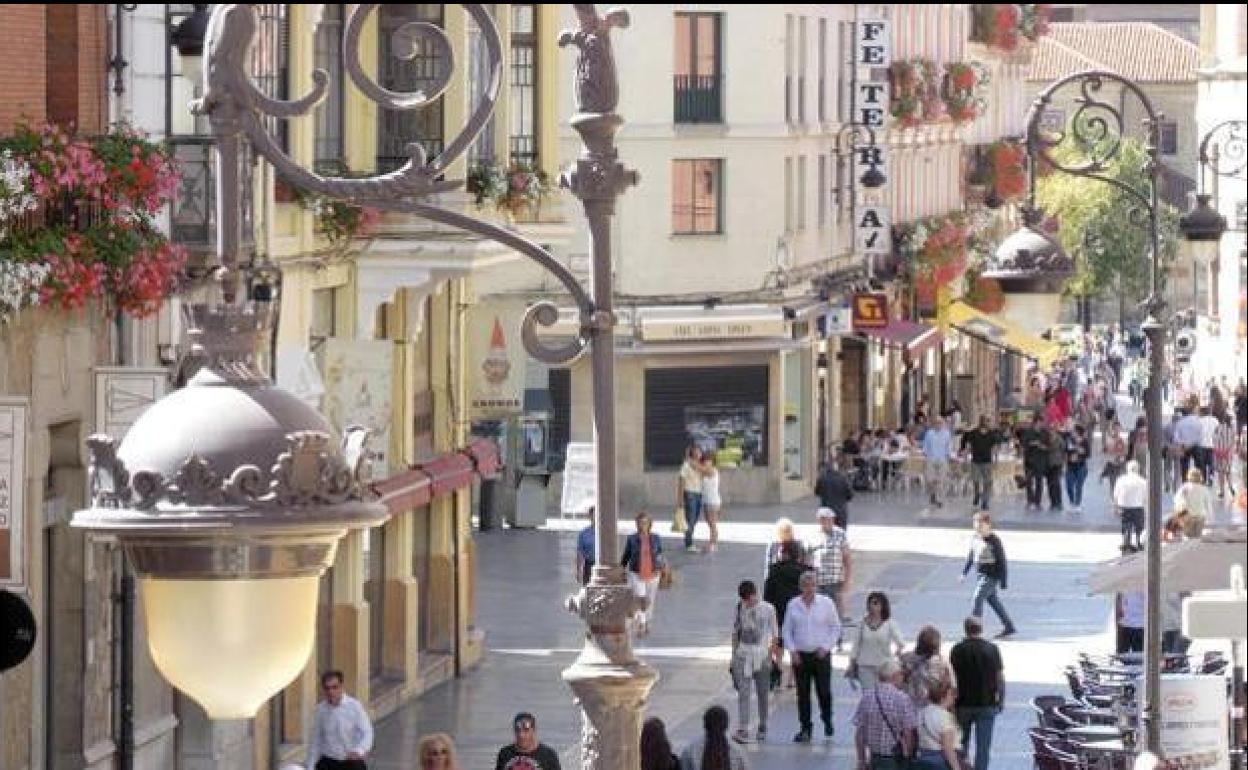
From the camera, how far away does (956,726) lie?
24031 millimetres

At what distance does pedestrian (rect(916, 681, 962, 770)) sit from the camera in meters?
22.9

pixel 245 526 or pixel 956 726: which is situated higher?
pixel 245 526

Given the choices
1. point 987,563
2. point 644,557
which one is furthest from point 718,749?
point 987,563

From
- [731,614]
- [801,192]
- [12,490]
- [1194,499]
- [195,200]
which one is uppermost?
[801,192]

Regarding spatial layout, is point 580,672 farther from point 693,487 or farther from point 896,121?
point 896,121

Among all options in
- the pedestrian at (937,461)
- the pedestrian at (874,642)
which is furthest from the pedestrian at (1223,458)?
the pedestrian at (874,642)

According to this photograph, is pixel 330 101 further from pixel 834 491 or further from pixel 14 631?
pixel 834 491

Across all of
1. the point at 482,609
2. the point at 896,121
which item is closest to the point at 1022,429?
the point at 896,121

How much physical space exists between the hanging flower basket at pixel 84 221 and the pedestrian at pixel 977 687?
634 centimetres

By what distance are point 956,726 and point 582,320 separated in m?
14.1

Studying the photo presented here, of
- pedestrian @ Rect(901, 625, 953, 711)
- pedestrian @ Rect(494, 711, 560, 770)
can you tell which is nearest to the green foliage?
pedestrian @ Rect(901, 625, 953, 711)

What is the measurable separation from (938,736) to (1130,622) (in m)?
6.83

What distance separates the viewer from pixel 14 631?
15.1 metres

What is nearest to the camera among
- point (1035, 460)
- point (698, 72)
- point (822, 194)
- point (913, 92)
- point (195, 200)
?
point (195, 200)
